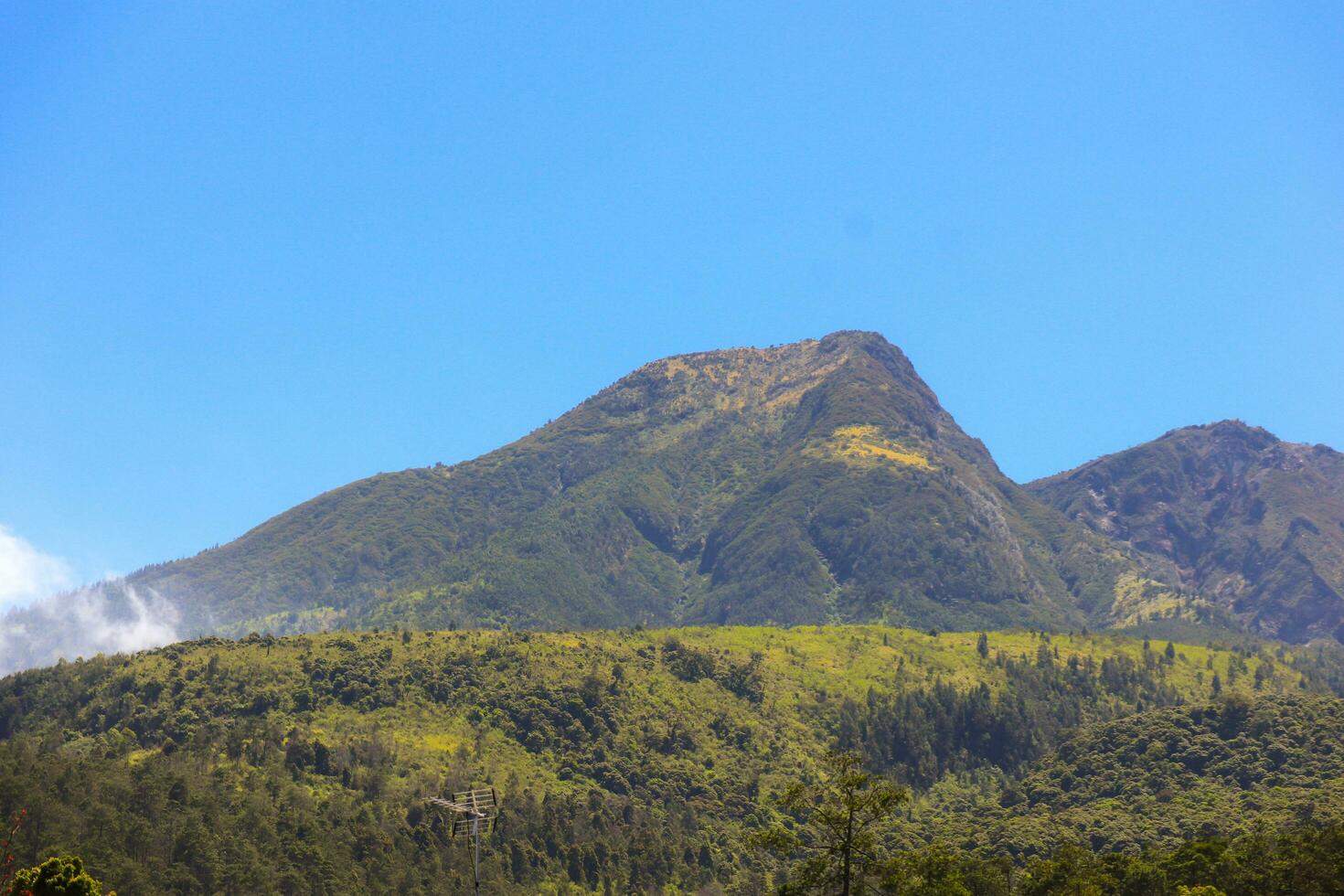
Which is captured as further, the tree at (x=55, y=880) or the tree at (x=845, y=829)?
the tree at (x=845, y=829)

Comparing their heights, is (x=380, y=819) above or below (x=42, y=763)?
below

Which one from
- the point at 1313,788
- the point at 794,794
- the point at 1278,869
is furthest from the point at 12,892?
the point at 1313,788

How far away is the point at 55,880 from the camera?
62750 mm

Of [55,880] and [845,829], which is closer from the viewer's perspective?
[55,880]

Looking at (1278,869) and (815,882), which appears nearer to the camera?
(815,882)

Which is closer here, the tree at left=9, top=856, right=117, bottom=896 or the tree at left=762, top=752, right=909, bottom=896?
the tree at left=9, top=856, right=117, bottom=896

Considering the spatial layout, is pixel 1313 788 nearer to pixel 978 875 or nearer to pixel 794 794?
pixel 978 875

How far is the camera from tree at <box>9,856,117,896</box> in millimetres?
62125

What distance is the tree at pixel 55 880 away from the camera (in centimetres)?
6212

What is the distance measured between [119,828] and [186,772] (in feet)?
76.4

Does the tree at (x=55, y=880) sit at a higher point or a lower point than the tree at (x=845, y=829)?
higher

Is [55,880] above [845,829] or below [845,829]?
above

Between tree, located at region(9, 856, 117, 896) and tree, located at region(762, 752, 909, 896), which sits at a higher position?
tree, located at region(9, 856, 117, 896)

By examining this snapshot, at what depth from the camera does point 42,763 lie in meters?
165
